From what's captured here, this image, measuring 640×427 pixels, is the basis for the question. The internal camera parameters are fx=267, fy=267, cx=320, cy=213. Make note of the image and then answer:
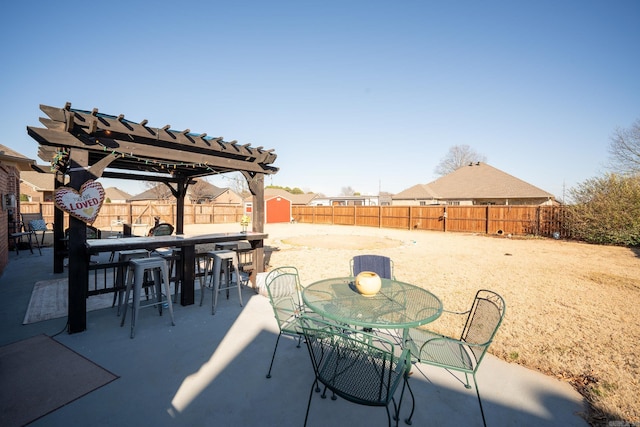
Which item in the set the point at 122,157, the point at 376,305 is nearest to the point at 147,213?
the point at 122,157

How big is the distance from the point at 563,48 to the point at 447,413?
15579mm

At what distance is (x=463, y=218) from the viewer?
1694cm

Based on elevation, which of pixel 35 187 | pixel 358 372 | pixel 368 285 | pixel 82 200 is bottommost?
pixel 358 372

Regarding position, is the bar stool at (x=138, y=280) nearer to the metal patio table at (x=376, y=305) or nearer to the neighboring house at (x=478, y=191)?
the metal patio table at (x=376, y=305)

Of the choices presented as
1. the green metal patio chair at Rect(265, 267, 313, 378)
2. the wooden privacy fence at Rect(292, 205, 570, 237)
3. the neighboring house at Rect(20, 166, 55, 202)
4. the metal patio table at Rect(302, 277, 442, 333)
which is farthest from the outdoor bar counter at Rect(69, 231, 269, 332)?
the neighboring house at Rect(20, 166, 55, 202)

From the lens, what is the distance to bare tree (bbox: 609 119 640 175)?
16109mm

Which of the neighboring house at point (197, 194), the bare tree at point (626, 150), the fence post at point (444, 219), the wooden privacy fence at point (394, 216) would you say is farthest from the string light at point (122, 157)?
the neighboring house at point (197, 194)

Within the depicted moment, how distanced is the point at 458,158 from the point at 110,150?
38116mm

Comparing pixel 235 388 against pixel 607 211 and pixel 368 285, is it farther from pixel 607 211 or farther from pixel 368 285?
pixel 607 211

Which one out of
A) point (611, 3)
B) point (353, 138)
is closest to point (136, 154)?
point (611, 3)

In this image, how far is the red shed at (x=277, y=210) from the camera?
26.7 m

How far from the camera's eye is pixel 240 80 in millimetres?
12406

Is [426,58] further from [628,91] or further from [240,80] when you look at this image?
[628,91]

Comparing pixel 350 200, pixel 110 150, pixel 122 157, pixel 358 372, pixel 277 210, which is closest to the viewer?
pixel 358 372
